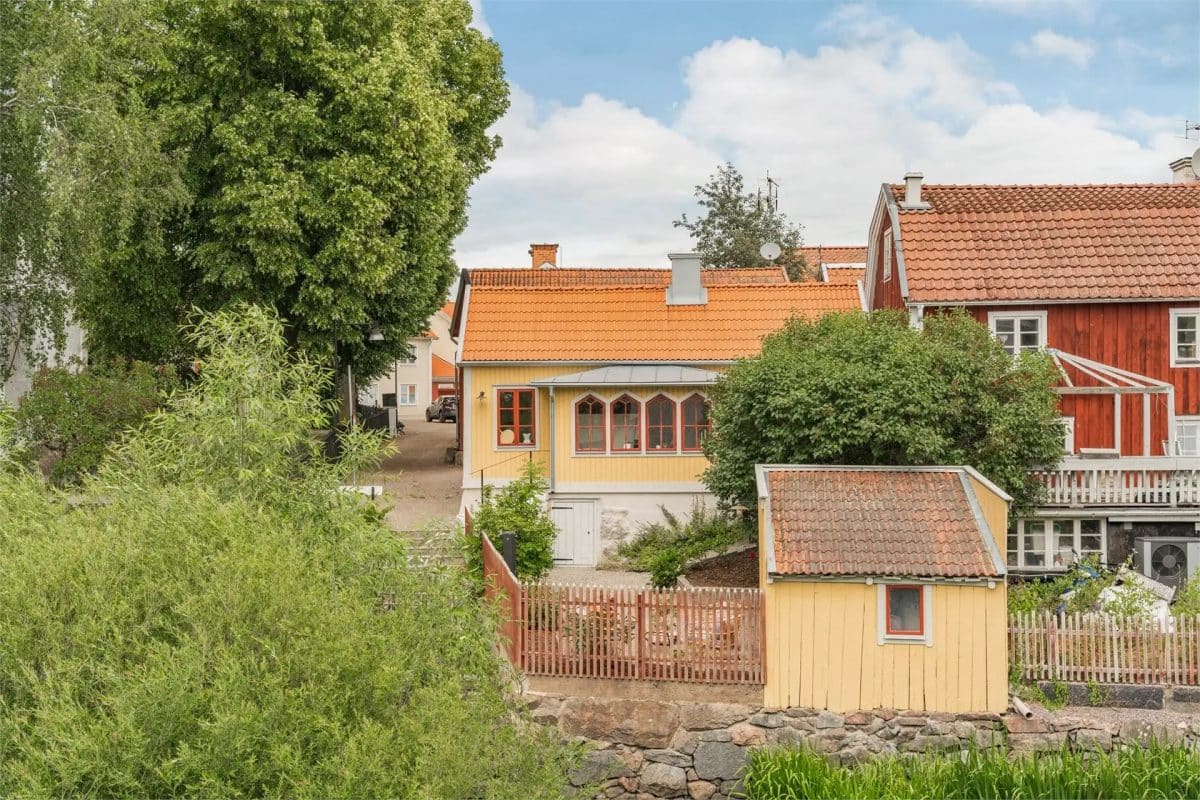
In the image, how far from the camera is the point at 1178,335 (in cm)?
2111

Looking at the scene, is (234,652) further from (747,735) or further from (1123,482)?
(1123,482)

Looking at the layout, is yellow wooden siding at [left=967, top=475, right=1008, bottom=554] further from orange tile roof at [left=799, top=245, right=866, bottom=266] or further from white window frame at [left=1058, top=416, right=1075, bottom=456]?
orange tile roof at [left=799, top=245, right=866, bottom=266]

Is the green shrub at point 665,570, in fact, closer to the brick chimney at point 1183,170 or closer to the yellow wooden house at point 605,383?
the yellow wooden house at point 605,383

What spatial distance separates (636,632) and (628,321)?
1167cm

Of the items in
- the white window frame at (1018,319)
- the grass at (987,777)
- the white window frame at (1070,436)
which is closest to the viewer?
the grass at (987,777)

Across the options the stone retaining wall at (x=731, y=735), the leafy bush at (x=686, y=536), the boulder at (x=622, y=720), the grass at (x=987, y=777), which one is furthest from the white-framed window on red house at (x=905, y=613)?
the leafy bush at (x=686, y=536)

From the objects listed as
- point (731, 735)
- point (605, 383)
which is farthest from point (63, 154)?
point (731, 735)

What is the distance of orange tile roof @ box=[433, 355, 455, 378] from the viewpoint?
65.1 metres

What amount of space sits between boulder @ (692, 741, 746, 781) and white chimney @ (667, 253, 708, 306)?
13.3m

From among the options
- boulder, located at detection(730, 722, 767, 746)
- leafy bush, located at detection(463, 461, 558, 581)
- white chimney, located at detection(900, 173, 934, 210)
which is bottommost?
boulder, located at detection(730, 722, 767, 746)

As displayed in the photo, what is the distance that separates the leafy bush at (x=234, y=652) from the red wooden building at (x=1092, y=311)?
11.9 metres

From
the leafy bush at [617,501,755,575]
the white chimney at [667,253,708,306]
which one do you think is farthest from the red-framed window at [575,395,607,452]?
the white chimney at [667,253,708,306]

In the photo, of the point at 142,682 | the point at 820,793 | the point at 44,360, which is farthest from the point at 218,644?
the point at 44,360

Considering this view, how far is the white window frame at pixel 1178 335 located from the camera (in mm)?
21000
